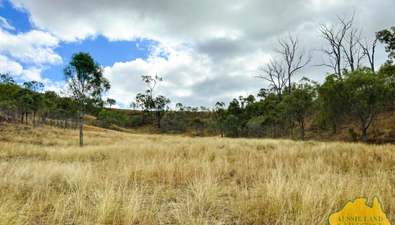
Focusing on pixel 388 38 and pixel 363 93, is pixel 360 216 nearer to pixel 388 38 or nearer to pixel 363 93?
pixel 363 93

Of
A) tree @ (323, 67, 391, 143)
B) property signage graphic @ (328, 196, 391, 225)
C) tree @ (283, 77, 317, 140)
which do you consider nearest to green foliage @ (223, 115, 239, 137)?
tree @ (283, 77, 317, 140)

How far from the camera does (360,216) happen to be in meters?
1.88

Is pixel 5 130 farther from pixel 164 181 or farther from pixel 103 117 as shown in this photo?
pixel 103 117

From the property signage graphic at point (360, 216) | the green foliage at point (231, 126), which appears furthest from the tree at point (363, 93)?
the green foliage at point (231, 126)

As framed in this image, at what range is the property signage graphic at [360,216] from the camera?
1.74 meters

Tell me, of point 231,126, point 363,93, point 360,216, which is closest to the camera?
point 360,216

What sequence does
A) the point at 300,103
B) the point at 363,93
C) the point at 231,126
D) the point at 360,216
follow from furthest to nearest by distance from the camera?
the point at 231,126 → the point at 300,103 → the point at 363,93 → the point at 360,216

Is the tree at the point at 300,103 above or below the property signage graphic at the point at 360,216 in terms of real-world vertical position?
above

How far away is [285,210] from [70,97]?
1721 centimetres

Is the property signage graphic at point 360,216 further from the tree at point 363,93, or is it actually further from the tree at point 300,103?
the tree at point 300,103

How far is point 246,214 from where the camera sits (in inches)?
91.9

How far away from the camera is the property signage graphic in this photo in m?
1.74

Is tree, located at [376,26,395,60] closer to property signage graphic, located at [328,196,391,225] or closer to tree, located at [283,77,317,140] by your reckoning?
tree, located at [283,77,317,140]

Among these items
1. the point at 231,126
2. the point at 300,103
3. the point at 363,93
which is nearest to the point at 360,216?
the point at 363,93
